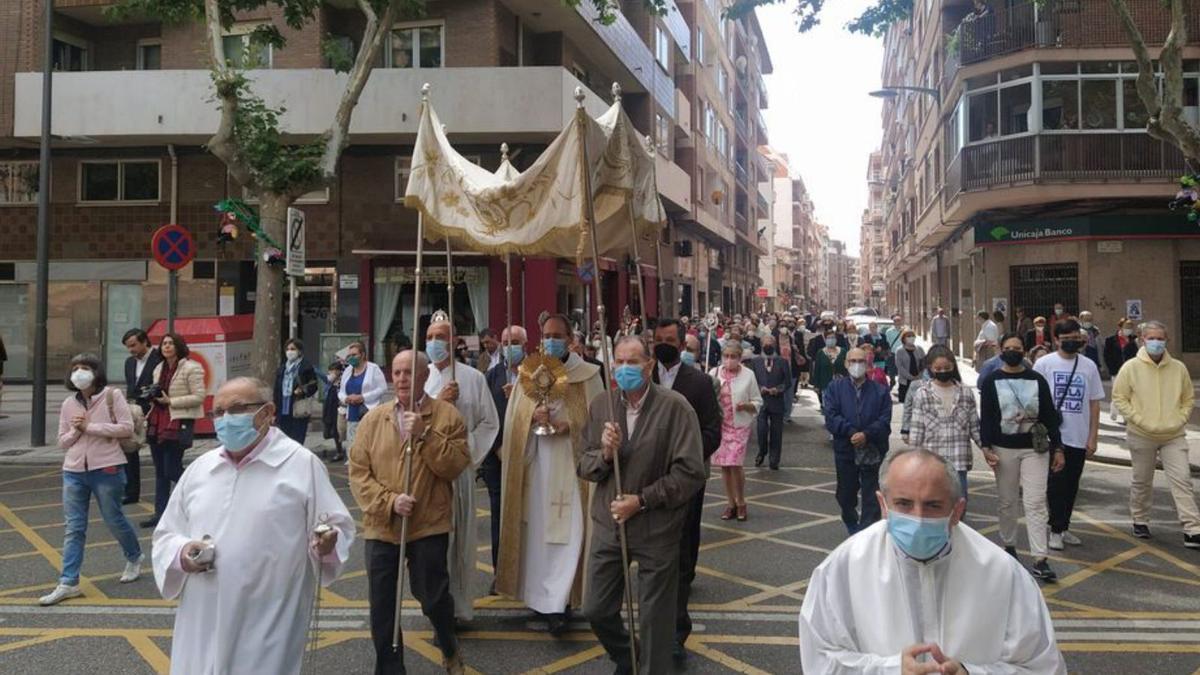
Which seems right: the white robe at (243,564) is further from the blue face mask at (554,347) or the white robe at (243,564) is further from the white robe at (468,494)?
the blue face mask at (554,347)

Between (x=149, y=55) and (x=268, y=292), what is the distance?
41.1 feet

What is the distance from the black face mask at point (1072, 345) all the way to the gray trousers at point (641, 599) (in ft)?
16.3

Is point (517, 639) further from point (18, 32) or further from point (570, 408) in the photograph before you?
point (18, 32)

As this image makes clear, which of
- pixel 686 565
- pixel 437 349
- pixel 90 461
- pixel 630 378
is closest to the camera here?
pixel 630 378

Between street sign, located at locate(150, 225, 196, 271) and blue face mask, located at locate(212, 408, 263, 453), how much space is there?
9.13 m

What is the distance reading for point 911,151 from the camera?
141 ft

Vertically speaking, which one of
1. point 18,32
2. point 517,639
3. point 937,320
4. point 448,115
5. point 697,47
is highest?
point 697,47

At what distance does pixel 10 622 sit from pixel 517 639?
3312 millimetres

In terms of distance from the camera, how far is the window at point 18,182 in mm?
21062

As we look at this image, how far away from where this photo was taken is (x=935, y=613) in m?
2.32

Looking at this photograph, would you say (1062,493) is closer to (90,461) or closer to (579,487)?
(579,487)

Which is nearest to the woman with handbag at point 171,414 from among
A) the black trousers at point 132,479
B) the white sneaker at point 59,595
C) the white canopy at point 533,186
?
the black trousers at point 132,479

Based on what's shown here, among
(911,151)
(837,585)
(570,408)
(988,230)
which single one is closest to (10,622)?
(570,408)

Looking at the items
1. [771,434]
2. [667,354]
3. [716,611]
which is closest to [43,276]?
[771,434]
